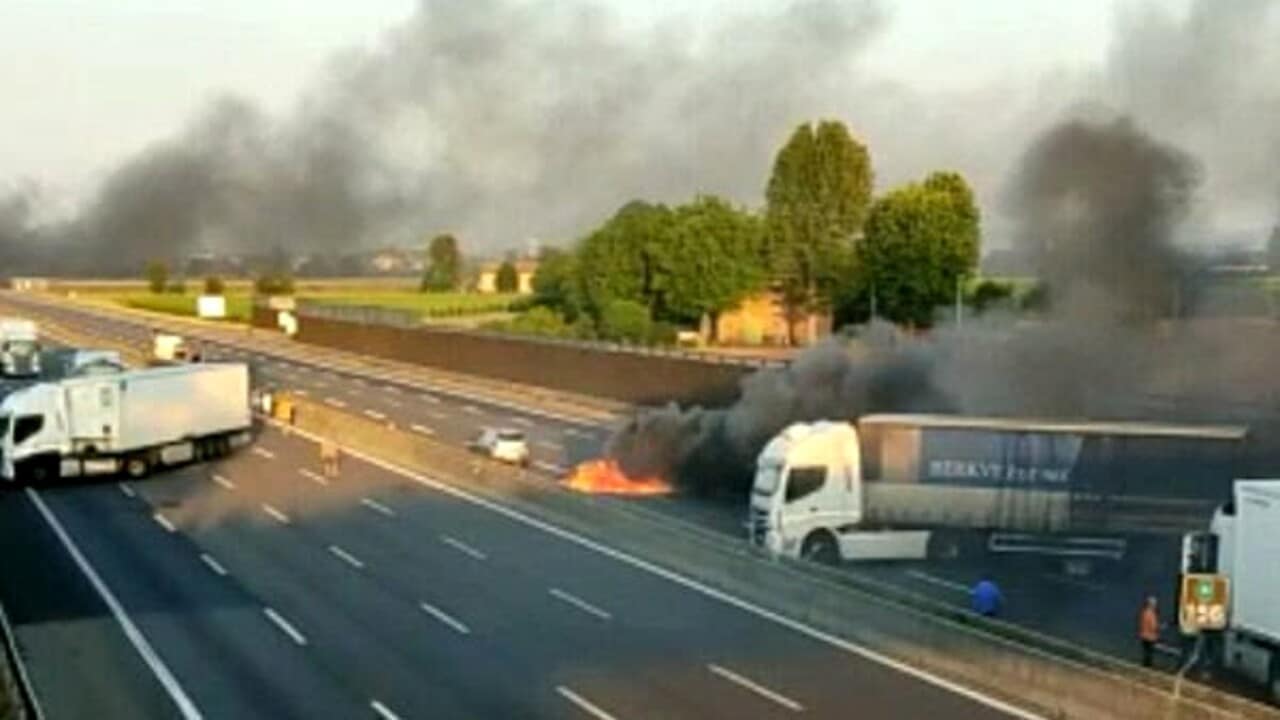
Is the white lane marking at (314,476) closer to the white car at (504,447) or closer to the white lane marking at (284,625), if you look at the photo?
the white car at (504,447)

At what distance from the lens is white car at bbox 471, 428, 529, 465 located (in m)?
60.8

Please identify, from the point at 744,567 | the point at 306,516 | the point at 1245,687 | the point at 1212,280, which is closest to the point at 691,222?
the point at 1212,280

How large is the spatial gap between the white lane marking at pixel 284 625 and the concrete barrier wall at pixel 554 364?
106 ft

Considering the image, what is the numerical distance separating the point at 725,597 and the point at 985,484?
8.26 m

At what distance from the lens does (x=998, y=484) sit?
4138 centimetres

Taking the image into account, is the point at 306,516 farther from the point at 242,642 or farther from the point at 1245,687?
the point at 1245,687

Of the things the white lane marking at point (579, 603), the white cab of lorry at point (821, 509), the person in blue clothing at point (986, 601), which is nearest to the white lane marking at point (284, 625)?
the white lane marking at point (579, 603)

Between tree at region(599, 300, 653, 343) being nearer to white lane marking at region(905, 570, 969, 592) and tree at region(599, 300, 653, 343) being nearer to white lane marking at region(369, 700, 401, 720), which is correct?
white lane marking at region(905, 570, 969, 592)

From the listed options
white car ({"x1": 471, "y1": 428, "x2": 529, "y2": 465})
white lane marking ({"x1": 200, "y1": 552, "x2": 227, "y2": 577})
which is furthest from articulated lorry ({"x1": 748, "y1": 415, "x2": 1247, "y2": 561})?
white car ({"x1": 471, "y1": 428, "x2": 529, "y2": 465})

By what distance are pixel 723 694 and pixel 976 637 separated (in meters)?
3.88

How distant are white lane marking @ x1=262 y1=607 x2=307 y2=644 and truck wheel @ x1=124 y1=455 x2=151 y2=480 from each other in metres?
27.1

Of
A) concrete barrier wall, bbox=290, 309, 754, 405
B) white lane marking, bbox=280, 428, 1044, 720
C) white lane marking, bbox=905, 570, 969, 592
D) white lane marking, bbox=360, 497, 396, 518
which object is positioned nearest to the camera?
white lane marking, bbox=280, 428, 1044, 720

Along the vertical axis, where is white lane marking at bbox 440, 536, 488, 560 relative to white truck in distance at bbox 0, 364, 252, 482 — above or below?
below

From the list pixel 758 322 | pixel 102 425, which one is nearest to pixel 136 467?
pixel 102 425
